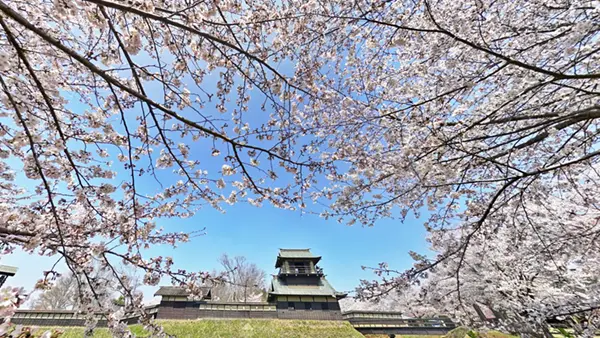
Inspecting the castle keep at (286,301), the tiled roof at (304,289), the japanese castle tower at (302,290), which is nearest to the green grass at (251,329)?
the castle keep at (286,301)

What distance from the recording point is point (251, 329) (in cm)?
1162

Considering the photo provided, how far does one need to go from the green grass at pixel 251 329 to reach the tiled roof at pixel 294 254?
463cm

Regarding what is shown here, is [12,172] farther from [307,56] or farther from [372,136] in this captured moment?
[372,136]

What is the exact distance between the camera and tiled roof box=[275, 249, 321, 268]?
56.3 feet

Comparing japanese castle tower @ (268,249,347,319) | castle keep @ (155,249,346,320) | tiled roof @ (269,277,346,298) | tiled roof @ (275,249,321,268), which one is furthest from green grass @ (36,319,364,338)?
tiled roof @ (275,249,321,268)

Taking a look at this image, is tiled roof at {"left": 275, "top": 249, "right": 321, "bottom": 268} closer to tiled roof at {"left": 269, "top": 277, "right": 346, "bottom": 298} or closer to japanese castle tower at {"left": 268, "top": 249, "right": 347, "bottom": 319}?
japanese castle tower at {"left": 268, "top": 249, "right": 347, "bottom": 319}

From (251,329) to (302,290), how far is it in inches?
165

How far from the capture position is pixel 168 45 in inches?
93.4

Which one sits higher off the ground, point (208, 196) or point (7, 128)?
point (7, 128)

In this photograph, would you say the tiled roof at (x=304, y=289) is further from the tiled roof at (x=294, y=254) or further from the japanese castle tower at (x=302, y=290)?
the tiled roof at (x=294, y=254)

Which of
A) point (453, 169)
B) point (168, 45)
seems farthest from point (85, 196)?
point (453, 169)

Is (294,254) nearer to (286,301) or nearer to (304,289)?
(304,289)

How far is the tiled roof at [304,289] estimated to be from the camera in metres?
14.5

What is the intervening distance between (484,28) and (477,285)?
11.1 m
